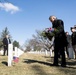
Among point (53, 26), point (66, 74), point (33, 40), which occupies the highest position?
point (33, 40)

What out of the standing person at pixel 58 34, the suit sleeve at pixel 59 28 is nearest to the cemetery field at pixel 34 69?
the standing person at pixel 58 34

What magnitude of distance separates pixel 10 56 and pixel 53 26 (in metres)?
2.10

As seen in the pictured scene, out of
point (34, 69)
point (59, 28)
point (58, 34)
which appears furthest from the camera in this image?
point (58, 34)

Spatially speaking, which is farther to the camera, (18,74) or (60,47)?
(60,47)

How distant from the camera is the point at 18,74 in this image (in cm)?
750

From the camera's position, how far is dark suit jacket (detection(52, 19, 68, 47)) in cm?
988

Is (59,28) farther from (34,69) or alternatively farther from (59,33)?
(34,69)

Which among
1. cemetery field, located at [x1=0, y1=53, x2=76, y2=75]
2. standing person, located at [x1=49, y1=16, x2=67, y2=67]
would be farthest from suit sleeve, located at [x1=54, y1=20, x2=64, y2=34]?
cemetery field, located at [x1=0, y1=53, x2=76, y2=75]

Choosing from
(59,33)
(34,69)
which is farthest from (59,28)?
(34,69)

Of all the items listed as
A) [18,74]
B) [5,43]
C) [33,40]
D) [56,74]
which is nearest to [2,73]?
[18,74]

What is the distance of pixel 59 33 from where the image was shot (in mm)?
9961

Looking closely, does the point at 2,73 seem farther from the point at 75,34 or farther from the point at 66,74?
the point at 75,34

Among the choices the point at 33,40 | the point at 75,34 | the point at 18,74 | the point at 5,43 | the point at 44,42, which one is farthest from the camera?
the point at 33,40

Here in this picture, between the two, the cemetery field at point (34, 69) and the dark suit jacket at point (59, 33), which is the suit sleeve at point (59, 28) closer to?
the dark suit jacket at point (59, 33)
